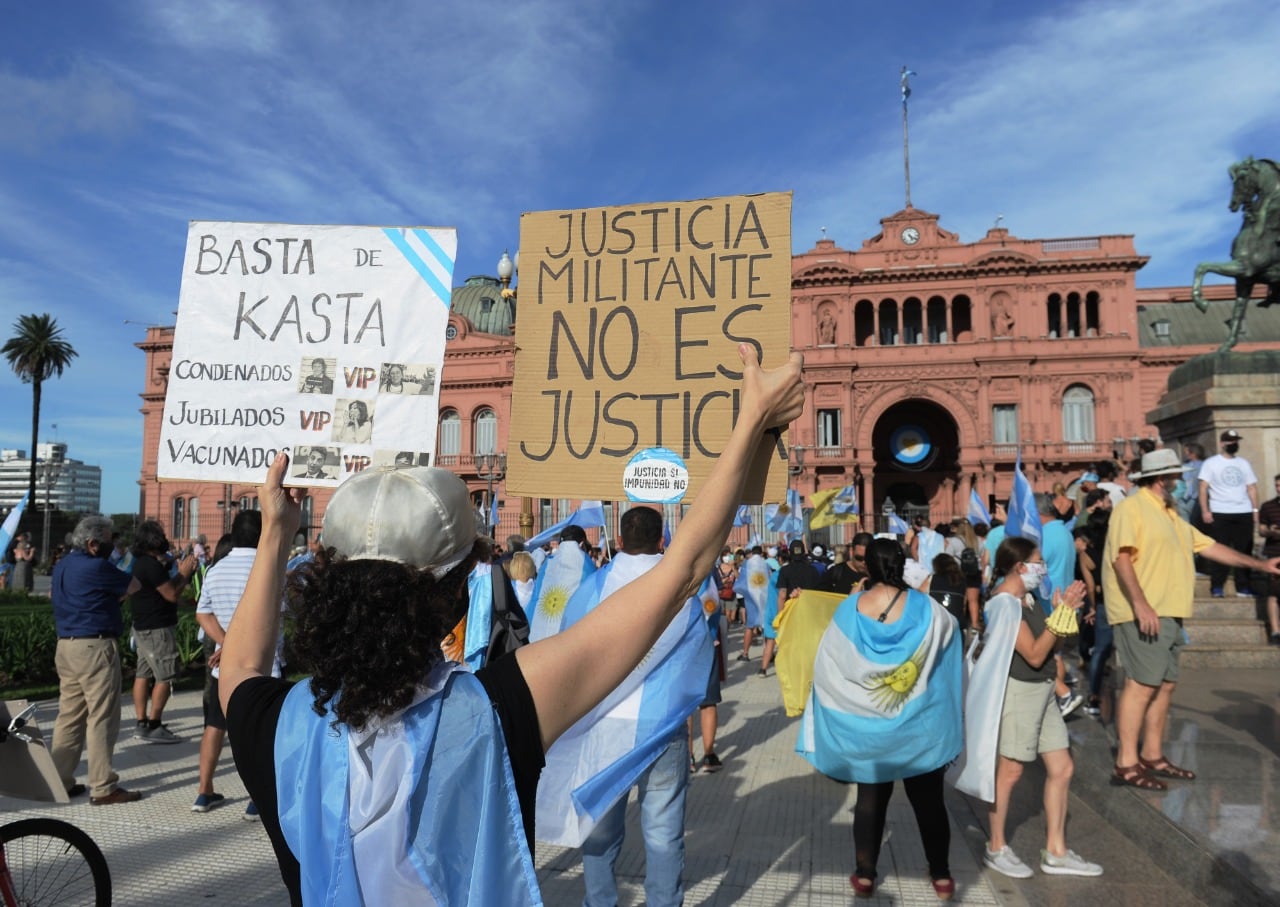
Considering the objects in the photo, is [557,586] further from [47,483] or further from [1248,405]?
[47,483]

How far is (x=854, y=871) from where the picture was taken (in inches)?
186

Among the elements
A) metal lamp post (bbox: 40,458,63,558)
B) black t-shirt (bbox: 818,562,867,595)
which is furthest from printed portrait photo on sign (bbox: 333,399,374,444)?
metal lamp post (bbox: 40,458,63,558)

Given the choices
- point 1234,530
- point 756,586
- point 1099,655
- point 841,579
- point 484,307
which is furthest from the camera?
point 484,307

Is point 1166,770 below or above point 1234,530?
below

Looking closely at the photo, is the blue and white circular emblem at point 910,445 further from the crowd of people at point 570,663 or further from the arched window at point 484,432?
the crowd of people at point 570,663

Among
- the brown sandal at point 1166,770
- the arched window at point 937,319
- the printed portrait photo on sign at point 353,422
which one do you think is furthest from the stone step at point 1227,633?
the arched window at point 937,319

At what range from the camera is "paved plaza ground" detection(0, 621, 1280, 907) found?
4379mm

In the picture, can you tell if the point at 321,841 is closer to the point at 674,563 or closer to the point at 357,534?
the point at 357,534

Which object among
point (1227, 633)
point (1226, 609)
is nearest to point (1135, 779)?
point (1227, 633)

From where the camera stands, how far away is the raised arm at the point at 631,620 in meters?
1.54

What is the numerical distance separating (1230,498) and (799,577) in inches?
179

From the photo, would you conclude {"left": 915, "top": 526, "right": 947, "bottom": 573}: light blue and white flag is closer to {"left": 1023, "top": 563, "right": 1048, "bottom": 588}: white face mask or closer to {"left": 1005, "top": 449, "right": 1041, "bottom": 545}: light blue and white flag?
{"left": 1005, "top": 449, "right": 1041, "bottom": 545}: light blue and white flag

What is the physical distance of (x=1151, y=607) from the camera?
5.37 m

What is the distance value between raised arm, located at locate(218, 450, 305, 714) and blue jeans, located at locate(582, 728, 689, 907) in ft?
6.37
